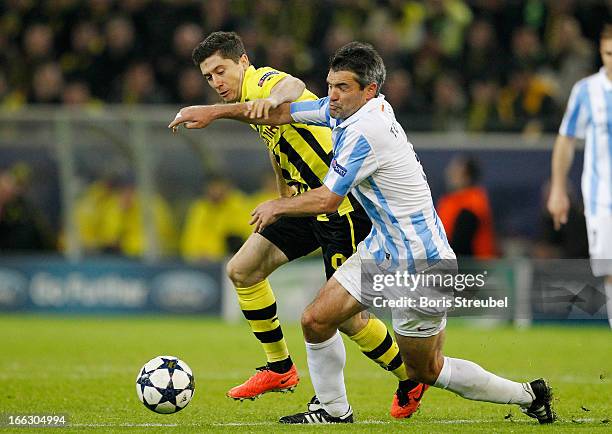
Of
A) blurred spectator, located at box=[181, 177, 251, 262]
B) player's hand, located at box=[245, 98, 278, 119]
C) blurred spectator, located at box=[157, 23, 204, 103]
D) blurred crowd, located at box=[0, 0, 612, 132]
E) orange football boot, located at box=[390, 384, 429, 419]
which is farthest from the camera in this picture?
blurred spectator, located at box=[157, 23, 204, 103]

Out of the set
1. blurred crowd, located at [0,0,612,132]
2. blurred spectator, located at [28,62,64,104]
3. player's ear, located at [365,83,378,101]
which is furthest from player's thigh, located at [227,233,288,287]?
blurred spectator, located at [28,62,64,104]

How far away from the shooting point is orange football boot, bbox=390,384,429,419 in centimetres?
688

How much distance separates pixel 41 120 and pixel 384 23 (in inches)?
208

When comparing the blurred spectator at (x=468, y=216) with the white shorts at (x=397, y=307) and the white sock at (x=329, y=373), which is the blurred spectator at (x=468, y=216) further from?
the white shorts at (x=397, y=307)

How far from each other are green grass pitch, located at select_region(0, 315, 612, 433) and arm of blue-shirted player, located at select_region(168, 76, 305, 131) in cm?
172

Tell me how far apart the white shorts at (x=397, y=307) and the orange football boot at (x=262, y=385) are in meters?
1.24

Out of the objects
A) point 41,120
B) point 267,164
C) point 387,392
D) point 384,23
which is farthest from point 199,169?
point 387,392

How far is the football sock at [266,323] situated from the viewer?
740 cm

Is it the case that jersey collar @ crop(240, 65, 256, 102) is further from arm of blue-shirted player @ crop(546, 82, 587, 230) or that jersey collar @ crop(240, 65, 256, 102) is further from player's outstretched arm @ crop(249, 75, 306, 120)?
arm of blue-shirted player @ crop(546, 82, 587, 230)

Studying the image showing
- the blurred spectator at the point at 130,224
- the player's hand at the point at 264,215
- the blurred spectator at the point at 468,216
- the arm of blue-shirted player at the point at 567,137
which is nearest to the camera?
the player's hand at the point at 264,215

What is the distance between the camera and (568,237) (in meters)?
14.6

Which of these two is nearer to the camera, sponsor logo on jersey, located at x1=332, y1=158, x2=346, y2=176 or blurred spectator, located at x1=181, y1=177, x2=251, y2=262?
sponsor logo on jersey, located at x1=332, y1=158, x2=346, y2=176

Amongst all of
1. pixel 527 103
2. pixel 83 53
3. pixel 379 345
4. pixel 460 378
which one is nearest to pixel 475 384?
pixel 460 378

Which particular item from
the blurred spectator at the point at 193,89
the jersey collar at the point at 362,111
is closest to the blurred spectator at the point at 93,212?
the blurred spectator at the point at 193,89
